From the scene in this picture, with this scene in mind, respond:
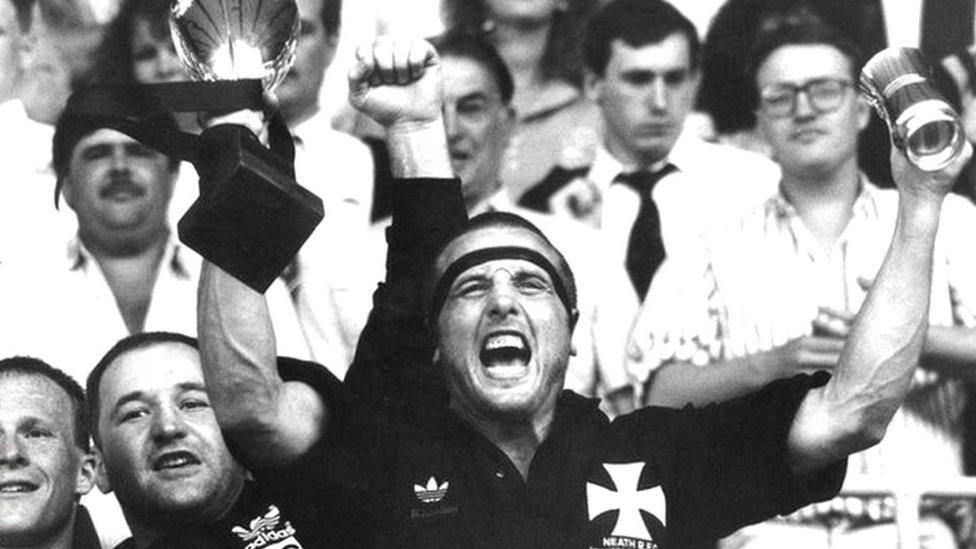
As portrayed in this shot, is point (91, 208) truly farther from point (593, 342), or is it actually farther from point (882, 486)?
point (882, 486)

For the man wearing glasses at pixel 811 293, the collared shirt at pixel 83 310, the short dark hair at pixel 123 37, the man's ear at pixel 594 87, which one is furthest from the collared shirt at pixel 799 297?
the short dark hair at pixel 123 37

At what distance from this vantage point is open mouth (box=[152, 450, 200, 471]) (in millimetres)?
3895

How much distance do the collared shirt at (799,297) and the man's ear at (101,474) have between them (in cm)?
117

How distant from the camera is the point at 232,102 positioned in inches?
115

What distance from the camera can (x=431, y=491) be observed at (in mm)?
3186

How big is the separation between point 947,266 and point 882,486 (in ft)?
Answer: 1.86

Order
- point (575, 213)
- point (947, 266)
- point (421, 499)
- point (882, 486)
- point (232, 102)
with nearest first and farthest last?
point (232, 102), point (421, 499), point (882, 486), point (947, 266), point (575, 213)

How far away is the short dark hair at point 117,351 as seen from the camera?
4.06 metres

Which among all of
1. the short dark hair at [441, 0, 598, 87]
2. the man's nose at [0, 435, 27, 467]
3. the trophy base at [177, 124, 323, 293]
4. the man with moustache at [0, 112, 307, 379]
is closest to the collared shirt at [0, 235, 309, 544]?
the man with moustache at [0, 112, 307, 379]

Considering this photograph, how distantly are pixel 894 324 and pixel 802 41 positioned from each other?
1598 millimetres

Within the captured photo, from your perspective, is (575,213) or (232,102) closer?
(232,102)

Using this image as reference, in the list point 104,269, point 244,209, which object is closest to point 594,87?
point 104,269

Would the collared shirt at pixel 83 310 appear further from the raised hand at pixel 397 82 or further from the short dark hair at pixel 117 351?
the raised hand at pixel 397 82

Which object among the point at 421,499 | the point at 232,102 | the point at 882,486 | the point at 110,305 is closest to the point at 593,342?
Result: the point at 882,486
